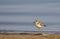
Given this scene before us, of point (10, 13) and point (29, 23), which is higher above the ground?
point (10, 13)

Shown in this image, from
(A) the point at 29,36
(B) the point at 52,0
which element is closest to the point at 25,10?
(B) the point at 52,0

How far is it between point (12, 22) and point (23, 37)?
1.71ft

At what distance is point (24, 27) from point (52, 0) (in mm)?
493

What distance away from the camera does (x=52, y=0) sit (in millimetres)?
1590

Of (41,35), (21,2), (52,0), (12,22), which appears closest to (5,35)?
(41,35)

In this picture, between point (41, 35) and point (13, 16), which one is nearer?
point (41, 35)

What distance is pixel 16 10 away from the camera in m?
1.58

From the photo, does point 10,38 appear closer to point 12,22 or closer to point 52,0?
point 12,22

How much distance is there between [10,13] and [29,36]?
0.59 metres

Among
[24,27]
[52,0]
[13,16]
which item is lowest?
[24,27]

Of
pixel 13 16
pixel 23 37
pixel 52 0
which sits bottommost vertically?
pixel 23 37

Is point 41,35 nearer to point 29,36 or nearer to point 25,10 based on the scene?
point 29,36

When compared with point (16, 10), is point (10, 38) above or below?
below

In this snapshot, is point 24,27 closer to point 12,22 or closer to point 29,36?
point 12,22
